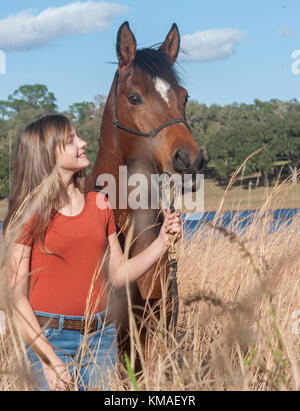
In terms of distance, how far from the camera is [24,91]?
96.0 metres

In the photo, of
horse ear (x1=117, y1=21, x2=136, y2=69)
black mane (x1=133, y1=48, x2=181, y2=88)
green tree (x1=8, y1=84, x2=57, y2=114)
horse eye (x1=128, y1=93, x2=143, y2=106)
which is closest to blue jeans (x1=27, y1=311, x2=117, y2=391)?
horse eye (x1=128, y1=93, x2=143, y2=106)

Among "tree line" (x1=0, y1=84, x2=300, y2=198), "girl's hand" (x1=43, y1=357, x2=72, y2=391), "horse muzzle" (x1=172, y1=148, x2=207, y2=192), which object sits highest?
"tree line" (x1=0, y1=84, x2=300, y2=198)

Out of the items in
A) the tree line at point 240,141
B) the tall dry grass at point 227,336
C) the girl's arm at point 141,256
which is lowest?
the tall dry grass at point 227,336

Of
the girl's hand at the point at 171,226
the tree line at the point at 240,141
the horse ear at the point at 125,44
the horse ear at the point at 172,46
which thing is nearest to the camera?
the girl's hand at the point at 171,226

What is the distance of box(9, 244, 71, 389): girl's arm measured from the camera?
222cm

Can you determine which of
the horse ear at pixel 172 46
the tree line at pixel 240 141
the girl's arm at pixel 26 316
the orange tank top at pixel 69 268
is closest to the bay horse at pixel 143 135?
the horse ear at pixel 172 46

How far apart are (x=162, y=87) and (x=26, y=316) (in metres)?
1.85

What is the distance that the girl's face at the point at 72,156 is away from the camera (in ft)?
8.80

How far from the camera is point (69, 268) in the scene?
2.58 meters

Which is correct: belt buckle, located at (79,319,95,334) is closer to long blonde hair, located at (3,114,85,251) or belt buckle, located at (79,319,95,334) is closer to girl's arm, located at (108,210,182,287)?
girl's arm, located at (108,210,182,287)

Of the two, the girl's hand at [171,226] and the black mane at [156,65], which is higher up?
the black mane at [156,65]

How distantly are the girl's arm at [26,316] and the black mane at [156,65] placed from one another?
1.63 metres

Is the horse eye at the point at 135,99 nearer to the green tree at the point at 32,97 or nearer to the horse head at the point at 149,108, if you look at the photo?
the horse head at the point at 149,108

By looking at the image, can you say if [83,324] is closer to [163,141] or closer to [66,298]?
[66,298]
